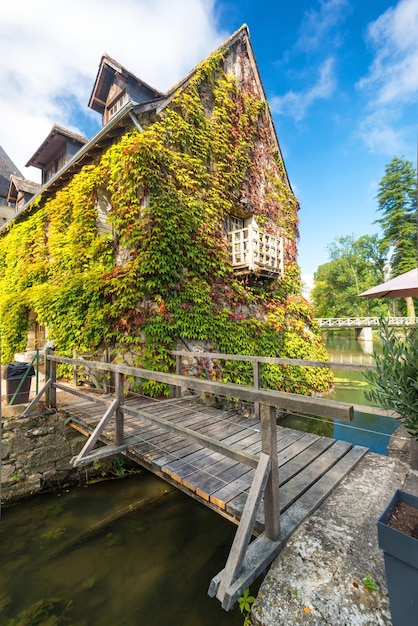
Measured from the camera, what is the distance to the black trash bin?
16.0ft

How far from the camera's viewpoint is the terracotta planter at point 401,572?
132 centimetres

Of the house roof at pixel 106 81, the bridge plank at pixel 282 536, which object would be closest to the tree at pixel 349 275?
the house roof at pixel 106 81

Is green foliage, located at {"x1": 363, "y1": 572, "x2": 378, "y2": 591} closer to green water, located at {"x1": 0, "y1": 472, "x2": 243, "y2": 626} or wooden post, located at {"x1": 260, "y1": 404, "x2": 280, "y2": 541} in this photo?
wooden post, located at {"x1": 260, "y1": 404, "x2": 280, "y2": 541}

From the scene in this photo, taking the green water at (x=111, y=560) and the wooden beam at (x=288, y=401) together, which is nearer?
the wooden beam at (x=288, y=401)

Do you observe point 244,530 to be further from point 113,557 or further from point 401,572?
point 113,557

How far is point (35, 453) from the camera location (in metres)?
4.50

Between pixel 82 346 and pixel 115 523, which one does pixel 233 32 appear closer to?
pixel 82 346

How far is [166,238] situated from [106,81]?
23.3 feet

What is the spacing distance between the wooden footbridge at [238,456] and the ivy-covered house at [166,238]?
2.02m

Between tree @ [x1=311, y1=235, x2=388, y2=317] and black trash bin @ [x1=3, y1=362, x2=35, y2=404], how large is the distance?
3812 centimetres

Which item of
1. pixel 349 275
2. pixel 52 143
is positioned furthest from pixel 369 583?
pixel 349 275

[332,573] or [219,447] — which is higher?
[219,447]

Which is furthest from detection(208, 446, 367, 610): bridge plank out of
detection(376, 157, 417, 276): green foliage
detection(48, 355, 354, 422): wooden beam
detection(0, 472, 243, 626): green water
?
detection(376, 157, 417, 276): green foliage

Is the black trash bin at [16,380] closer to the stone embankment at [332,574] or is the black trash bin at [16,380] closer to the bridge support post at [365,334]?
the stone embankment at [332,574]
